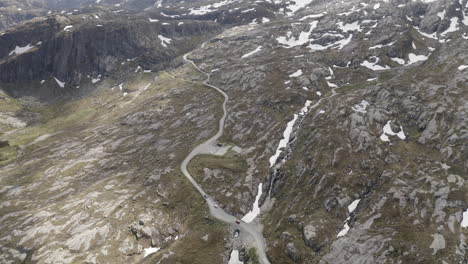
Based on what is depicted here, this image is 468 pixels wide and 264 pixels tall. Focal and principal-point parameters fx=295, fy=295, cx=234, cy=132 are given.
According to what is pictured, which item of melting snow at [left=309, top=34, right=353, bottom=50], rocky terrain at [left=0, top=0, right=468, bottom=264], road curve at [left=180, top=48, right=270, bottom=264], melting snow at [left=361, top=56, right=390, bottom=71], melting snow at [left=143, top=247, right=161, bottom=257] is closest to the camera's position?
rocky terrain at [left=0, top=0, right=468, bottom=264]

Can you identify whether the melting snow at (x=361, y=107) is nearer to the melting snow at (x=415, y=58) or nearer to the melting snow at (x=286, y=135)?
the melting snow at (x=286, y=135)

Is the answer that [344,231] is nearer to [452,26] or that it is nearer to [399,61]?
[399,61]

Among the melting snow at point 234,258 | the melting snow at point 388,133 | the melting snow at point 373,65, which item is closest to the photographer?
the melting snow at point 234,258

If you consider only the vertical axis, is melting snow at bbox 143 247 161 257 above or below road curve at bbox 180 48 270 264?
above

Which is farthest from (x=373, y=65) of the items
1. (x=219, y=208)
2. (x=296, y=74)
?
(x=219, y=208)

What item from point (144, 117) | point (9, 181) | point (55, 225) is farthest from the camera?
point (144, 117)

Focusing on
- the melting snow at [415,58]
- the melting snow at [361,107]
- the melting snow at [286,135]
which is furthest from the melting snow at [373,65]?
the melting snow at [286,135]

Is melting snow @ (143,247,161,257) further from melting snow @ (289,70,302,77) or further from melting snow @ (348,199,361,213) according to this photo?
melting snow @ (289,70,302,77)

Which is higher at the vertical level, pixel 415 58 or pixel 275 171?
pixel 275 171

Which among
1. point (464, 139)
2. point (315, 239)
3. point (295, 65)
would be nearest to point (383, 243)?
point (315, 239)

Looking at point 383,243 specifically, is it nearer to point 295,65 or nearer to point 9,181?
point 295,65

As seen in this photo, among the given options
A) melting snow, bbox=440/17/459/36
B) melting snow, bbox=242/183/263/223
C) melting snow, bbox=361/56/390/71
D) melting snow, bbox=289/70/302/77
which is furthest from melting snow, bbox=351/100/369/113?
melting snow, bbox=440/17/459/36
